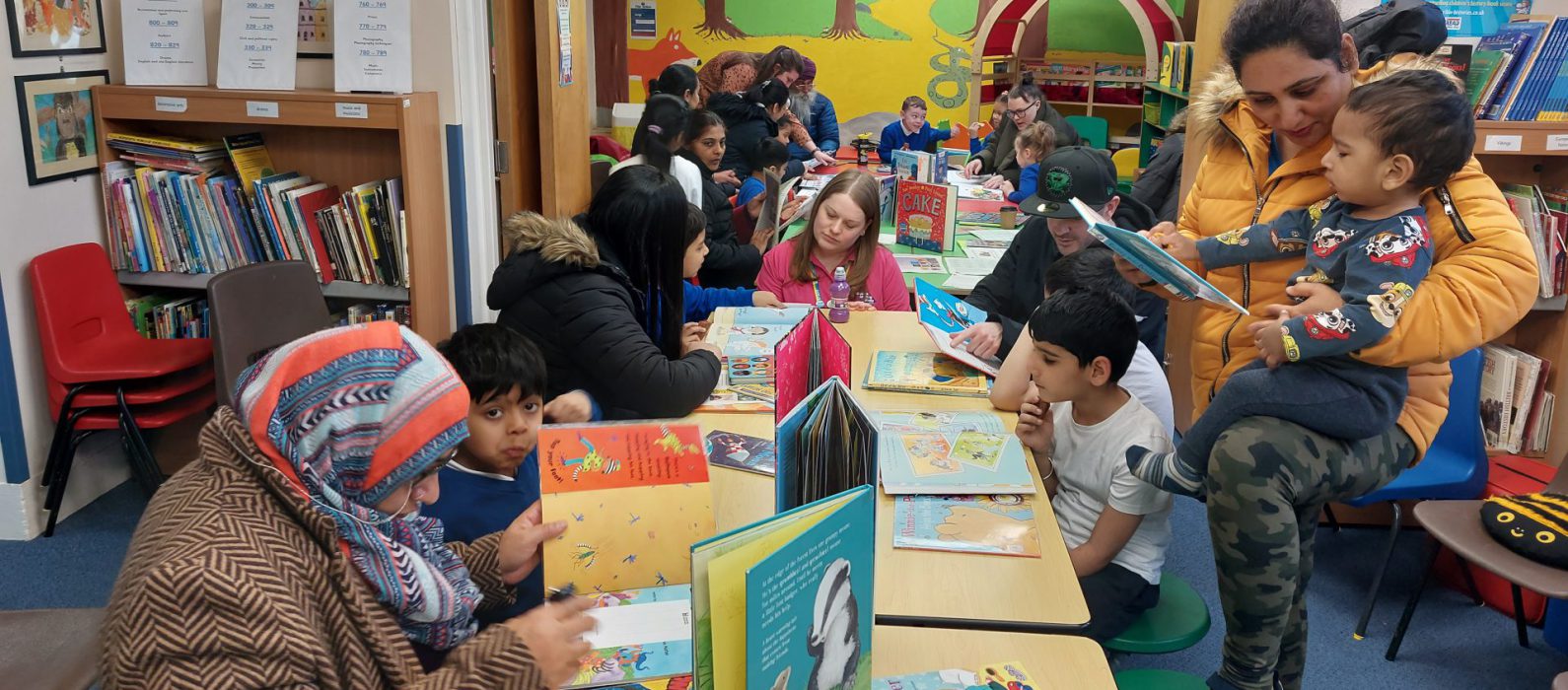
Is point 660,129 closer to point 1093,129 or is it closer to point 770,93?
point 770,93

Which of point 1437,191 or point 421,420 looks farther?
point 1437,191

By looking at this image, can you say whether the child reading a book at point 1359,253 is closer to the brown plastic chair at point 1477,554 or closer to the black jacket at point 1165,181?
the brown plastic chair at point 1477,554

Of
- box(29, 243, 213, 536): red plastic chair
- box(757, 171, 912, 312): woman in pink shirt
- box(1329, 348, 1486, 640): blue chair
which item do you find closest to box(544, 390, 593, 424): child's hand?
box(757, 171, 912, 312): woman in pink shirt

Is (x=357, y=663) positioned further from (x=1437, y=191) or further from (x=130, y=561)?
(x=1437, y=191)

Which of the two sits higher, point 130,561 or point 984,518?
point 130,561

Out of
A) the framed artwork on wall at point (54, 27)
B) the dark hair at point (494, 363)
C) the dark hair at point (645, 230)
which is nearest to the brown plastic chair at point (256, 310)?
the framed artwork on wall at point (54, 27)

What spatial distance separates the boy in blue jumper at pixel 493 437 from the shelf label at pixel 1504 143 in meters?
2.93

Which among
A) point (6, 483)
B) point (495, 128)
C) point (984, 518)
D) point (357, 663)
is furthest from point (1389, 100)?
point (6, 483)

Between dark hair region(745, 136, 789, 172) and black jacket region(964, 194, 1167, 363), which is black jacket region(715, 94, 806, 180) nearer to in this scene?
dark hair region(745, 136, 789, 172)

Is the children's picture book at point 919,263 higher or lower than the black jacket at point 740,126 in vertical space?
lower

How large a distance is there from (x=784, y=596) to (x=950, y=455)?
1.17 metres

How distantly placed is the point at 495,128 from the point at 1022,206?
7.02 feet

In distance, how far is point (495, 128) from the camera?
446 centimetres

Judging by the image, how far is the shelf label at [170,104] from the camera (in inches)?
145
